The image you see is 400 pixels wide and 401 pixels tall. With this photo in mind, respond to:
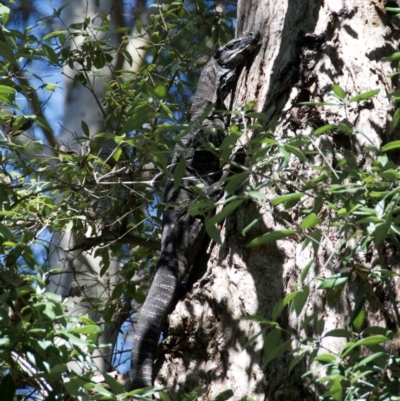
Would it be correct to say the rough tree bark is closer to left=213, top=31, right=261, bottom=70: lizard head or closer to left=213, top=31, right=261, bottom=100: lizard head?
left=213, top=31, right=261, bottom=70: lizard head

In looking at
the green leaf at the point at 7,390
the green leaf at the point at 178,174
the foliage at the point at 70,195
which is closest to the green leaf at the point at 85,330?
the foliage at the point at 70,195

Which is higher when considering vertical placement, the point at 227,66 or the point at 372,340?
the point at 227,66

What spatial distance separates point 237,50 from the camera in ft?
11.9

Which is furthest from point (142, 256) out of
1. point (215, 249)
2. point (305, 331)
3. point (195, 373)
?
point (305, 331)

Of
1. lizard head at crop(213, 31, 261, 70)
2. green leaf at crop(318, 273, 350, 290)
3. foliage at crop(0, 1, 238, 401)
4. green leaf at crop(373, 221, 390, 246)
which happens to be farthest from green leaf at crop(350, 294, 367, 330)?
lizard head at crop(213, 31, 261, 70)

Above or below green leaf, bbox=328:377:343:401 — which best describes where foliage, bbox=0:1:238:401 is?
above

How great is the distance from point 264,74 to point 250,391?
4.80 ft

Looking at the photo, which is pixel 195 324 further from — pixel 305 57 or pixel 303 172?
pixel 305 57

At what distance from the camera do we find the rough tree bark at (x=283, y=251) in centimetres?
251

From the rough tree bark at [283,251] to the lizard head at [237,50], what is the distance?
7.9 inches

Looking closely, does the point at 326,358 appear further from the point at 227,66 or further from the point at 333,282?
the point at 227,66

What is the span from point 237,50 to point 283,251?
4.47 feet

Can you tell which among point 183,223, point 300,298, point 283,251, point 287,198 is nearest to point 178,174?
point 287,198

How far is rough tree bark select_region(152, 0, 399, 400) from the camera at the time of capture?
2.51m
